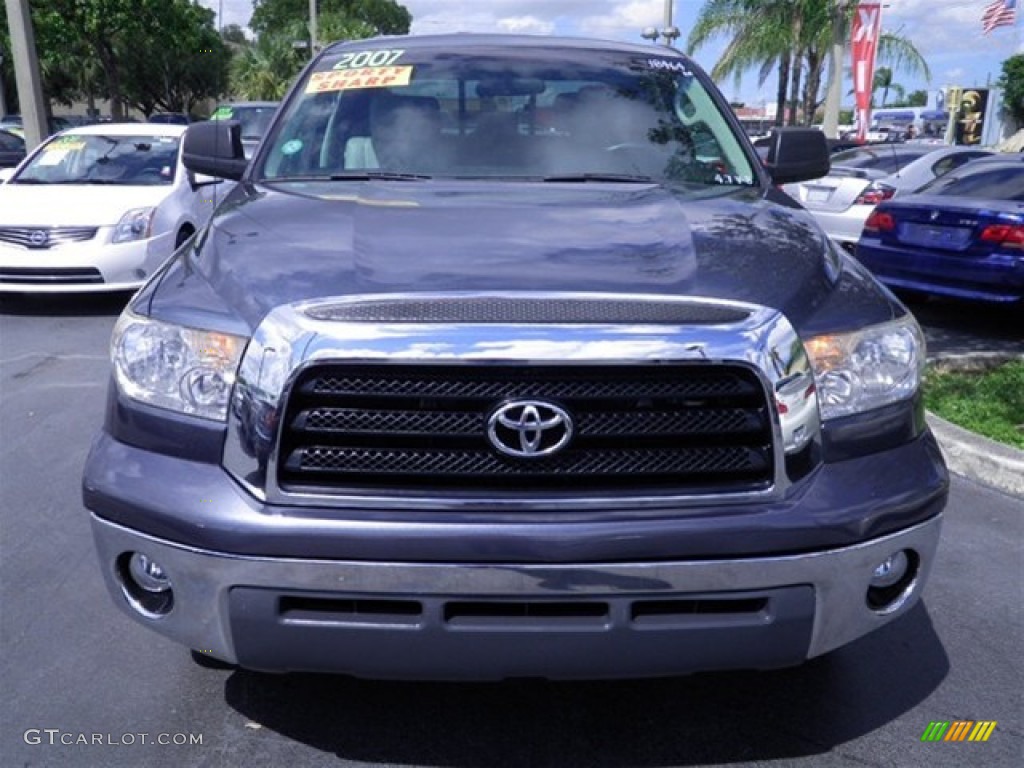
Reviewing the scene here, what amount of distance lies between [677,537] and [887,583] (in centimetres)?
65

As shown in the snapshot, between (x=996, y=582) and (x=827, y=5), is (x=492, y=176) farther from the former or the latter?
(x=827, y=5)

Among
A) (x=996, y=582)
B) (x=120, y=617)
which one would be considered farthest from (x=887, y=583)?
(x=120, y=617)

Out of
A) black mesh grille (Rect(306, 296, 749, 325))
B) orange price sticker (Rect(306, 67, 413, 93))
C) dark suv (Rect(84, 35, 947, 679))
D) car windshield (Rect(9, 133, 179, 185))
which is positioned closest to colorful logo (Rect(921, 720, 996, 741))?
dark suv (Rect(84, 35, 947, 679))

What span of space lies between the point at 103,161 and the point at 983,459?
8.39 m

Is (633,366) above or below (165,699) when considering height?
above

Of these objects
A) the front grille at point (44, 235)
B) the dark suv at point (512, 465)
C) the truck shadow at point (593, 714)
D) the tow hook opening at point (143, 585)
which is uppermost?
the dark suv at point (512, 465)

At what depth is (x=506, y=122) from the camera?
3.78 meters

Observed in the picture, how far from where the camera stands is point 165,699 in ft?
9.78

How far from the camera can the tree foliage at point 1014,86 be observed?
4912 cm

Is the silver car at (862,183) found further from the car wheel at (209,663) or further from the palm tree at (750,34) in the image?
the palm tree at (750,34)

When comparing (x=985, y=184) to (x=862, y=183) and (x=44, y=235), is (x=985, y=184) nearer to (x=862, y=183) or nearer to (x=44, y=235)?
(x=862, y=183)

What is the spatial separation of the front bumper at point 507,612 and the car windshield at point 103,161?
8.09 meters

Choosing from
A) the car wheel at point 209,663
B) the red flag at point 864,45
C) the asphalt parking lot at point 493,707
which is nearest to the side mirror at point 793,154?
the asphalt parking lot at point 493,707

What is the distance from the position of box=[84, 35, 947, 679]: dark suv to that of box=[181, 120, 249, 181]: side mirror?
65.9 inches
